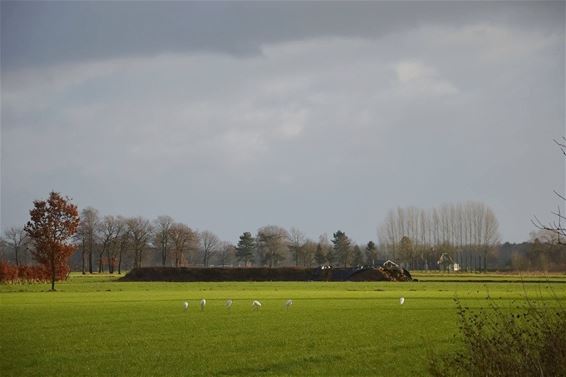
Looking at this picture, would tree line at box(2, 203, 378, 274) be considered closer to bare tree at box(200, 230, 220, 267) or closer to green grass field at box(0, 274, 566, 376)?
bare tree at box(200, 230, 220, 267)

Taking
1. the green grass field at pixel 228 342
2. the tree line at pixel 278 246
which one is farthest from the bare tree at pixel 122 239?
the green grass field at pixel 228 342

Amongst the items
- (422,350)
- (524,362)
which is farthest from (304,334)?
(524,362)

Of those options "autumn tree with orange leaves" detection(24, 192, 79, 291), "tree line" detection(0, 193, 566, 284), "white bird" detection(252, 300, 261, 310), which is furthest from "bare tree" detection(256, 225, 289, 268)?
"white bird" detection(252, 300, 261, 310)

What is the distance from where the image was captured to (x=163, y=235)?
498 ft

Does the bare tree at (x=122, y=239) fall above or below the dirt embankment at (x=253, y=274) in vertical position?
above

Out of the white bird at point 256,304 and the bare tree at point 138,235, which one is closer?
the white bird at point 256,304

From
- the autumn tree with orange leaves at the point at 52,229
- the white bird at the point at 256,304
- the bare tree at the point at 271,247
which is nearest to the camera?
the white bird at the point at 256,304

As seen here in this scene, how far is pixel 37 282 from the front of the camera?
3829 inches

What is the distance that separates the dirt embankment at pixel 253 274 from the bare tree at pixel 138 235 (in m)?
28.4

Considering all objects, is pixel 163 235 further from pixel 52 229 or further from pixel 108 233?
pixel 52 229

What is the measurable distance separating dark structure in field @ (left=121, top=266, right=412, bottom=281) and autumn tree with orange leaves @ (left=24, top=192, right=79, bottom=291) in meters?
29.0

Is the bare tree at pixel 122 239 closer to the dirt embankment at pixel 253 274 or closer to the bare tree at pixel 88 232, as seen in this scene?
the bare tree at pixel 88 232

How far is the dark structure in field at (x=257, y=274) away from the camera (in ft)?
346

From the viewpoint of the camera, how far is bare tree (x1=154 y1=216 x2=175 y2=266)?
15100cm
